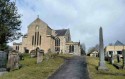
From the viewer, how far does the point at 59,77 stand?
71.4ft

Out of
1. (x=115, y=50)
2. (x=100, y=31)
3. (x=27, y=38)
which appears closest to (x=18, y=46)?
(x=27, y=38)

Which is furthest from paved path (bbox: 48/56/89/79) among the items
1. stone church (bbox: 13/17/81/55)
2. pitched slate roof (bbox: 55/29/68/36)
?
pitched slate roof (bbox: 55/29/68/36)

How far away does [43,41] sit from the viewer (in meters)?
82.8

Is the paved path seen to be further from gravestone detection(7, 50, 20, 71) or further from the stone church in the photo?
the stone church

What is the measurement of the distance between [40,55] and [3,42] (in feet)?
63.5

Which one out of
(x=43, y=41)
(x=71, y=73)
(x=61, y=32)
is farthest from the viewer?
(x=61, y=32)

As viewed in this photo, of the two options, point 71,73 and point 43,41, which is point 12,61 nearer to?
point 71,73

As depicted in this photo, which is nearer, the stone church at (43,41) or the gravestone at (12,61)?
the gravestone at (12,61)

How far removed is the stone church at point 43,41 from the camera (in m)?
82.4

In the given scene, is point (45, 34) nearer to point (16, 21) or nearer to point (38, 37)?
point (38, 37)

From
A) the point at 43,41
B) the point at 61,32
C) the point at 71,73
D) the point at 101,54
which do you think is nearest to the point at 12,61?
the point at 71,73

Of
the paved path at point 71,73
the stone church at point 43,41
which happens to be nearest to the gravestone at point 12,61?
the paved path at point 71,73

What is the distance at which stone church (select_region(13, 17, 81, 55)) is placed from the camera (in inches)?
3243

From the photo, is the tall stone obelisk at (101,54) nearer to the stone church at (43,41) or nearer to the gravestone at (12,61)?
the gravestone at (12,61)
